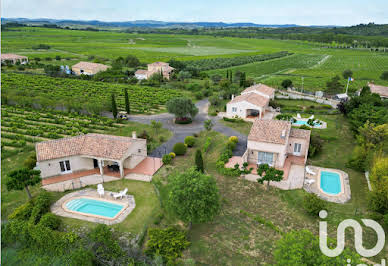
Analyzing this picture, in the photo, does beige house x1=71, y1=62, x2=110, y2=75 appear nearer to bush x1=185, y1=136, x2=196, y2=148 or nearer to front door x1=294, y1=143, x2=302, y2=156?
bush x1=185, y1=136, x2=196, y2=148

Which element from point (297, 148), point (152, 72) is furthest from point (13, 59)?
point (297, 148)

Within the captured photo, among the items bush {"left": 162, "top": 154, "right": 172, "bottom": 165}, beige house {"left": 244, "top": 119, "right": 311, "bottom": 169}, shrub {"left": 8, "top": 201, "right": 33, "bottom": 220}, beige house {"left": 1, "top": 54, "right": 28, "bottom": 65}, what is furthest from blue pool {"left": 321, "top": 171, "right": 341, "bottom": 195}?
beige house {"left": 1, "top": 54, "right": 28, "bottom": 65}

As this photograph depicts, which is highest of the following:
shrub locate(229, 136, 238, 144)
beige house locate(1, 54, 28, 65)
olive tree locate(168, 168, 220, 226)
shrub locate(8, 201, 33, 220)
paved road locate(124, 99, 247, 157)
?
beige house locate(1, 54, 28, 65)

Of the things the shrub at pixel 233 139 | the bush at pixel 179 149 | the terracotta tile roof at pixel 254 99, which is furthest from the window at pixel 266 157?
the terracotta tile roof at pixel 254 99

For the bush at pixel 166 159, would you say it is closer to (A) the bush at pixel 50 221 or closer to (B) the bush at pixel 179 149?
(B) the bush at pixel 179 149

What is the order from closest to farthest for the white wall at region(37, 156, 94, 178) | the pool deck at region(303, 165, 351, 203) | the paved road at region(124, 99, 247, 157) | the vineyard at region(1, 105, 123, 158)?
1. the pool deck at region(303, 165, 351, 203)
2. the white wall at region(37, 156, 94, 178)
3. the paved road at region(124, 99, 247, 157)
4. the vineyard at region(1, 105, 123, 158)

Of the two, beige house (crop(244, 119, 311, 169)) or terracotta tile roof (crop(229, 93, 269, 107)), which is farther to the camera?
terracotta tile roof (crop(229, 93, 269, 107))
